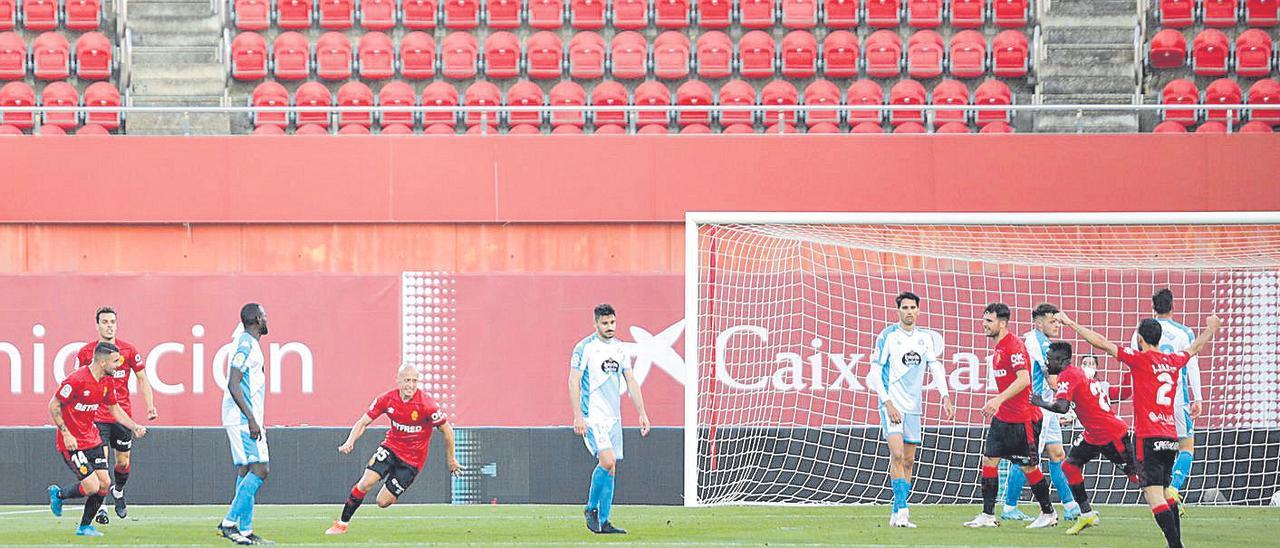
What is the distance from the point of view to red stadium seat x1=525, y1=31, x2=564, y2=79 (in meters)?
19.9

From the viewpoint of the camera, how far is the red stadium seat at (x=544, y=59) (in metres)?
19.9

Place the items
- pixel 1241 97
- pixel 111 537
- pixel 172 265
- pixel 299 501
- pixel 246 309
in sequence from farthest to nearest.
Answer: pixel 1241 97
pixel 172 265
pixel 299 501
pixel 111 537
pixel 246 309

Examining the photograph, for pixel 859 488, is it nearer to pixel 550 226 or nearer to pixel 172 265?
pixel 550 226

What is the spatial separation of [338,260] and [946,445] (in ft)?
20.5

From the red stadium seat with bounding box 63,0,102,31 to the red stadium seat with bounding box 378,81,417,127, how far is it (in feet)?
13.4

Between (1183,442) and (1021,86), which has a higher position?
(1021,86)

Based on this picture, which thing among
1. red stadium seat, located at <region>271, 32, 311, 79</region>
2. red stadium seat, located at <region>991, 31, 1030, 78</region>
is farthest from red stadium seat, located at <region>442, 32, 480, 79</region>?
red stadium seat, located at <region>991, 31, 1030, 78</region>

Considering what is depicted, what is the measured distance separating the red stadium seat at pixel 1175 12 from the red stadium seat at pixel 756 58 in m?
4.87

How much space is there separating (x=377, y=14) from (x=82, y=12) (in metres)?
3.71

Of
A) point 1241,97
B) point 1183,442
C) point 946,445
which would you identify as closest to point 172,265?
point 946,445

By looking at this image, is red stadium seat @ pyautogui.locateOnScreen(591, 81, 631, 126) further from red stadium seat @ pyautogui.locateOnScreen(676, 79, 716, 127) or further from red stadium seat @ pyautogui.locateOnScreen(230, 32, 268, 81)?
red stadium seat @ pyautogui.locateOnScreen(230, 32, 268, 81)

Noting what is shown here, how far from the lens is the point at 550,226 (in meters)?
16.6

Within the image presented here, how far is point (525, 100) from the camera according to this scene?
749 inches

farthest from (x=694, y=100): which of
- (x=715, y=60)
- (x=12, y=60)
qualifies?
(x=12, y=60)
